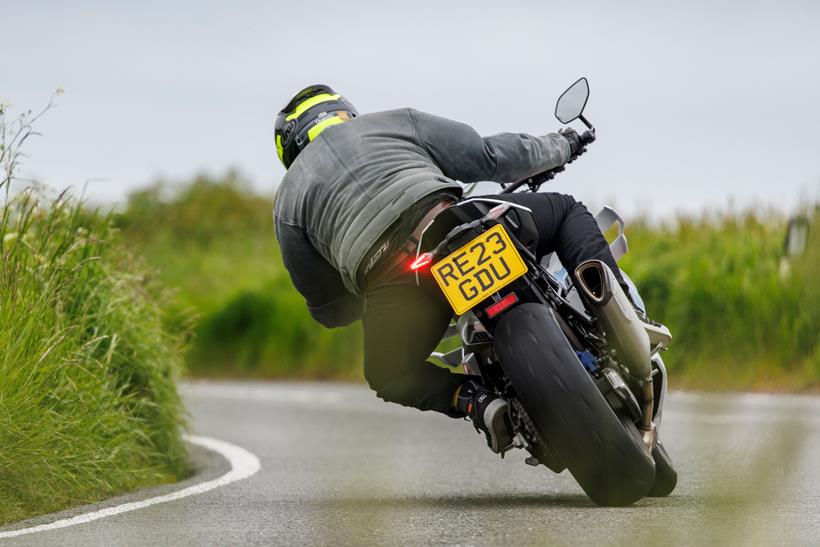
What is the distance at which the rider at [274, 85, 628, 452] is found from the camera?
19.4 ft

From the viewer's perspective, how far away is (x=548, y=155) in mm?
6398

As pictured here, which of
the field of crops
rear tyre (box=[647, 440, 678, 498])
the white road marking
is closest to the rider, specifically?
rear tyre (box=[647, 440, 678, 498])

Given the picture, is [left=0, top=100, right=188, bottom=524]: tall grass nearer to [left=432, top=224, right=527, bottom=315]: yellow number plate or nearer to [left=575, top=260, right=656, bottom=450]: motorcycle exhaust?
[left=432, top=224, right=527, bottom=315]: yellow number plate

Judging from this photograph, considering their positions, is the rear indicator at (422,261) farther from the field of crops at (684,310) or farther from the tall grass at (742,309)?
the tall grass at (742,309)

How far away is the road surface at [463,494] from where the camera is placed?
5191mm

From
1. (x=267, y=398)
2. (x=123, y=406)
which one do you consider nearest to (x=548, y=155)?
(x=123, y=406)

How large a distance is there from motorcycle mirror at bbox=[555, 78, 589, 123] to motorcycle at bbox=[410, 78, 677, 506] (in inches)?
23.4

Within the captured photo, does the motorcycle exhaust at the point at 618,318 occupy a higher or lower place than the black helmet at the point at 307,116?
lower

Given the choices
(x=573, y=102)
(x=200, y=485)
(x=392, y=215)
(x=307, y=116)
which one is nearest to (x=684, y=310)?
(x=200, y=485)

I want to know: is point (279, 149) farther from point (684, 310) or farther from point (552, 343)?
point (684, 310)

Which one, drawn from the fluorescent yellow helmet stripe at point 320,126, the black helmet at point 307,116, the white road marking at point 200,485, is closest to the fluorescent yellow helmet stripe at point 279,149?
the black helmet at point 307,116

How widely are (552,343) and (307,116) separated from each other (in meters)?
1.54

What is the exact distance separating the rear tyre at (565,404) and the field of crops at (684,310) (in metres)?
3.87

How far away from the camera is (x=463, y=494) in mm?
6996
